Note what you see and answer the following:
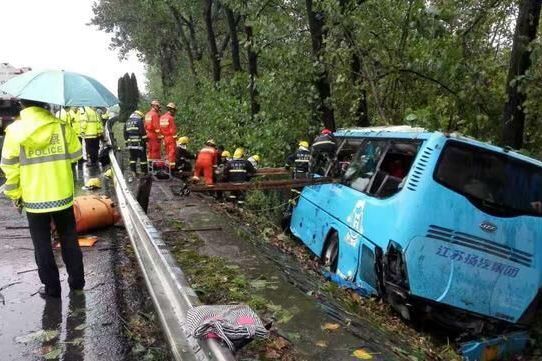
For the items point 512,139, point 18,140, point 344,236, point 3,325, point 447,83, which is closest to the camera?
point 3,325

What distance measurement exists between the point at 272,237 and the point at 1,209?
409 centimetres

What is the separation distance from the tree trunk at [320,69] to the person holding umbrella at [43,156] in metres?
6.91

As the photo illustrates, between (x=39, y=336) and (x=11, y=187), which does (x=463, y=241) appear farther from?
(x=11, y=187)

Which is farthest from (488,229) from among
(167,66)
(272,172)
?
(167,66)

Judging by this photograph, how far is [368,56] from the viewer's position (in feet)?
32.8

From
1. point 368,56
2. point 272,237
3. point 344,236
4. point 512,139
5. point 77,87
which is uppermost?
point 368,56

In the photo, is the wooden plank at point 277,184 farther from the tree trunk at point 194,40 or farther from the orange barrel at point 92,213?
the tree trunk at point 194,40

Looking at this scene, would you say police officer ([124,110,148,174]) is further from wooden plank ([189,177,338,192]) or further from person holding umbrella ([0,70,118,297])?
person holding umbrella ([0,70,118,297])

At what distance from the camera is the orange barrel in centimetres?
643

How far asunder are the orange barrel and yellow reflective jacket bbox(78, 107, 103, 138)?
7.17 meters

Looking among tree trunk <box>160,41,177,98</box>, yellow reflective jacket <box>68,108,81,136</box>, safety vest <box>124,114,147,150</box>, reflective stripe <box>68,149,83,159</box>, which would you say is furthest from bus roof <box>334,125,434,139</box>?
tree trunk <box>160,41,177,98</box>

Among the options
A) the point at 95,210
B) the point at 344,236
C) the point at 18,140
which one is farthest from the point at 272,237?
the point at 18,140

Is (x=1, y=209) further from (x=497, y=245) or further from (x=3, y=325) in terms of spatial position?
(x=497, y=245)

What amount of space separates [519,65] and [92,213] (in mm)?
6016
